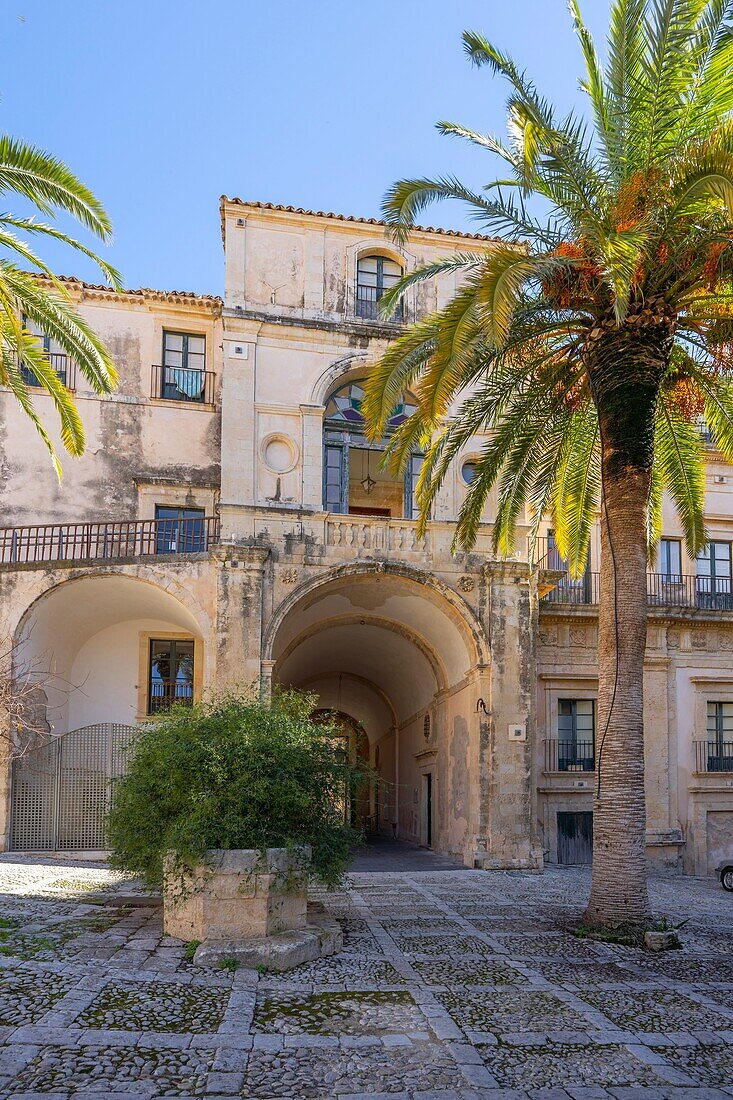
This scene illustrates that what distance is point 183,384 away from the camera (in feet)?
74.9

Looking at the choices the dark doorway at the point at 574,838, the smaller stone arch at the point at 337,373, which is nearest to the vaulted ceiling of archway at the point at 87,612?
the smaller stone arch at the point at 337,373

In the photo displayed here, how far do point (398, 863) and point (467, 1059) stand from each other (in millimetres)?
13498

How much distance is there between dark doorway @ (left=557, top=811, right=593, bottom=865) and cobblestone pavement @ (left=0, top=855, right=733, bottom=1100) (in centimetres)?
1037

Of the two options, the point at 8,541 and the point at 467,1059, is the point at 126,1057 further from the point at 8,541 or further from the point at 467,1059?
the point at 8,541

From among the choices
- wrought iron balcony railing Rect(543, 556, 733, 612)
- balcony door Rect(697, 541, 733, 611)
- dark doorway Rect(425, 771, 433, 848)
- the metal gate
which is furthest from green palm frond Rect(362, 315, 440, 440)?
balcony door Rect(697, 541, 733, 611)

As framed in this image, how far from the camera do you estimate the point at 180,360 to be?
2300 cm

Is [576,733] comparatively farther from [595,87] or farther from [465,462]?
[595,87]

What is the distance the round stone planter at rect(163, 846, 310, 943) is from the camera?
8.98 m

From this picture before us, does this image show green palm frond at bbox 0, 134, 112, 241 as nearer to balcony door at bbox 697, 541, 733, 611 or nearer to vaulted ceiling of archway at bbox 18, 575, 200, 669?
vaulted ceiling of archway at bbox 18, 575, 200, 669

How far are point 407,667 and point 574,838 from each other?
6.46 meters

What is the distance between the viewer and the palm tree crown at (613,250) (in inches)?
410

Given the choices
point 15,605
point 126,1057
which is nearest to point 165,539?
point 15,605

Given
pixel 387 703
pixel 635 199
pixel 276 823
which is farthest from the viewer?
pixel 387 703

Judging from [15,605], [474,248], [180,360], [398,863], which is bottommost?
[398,863]
